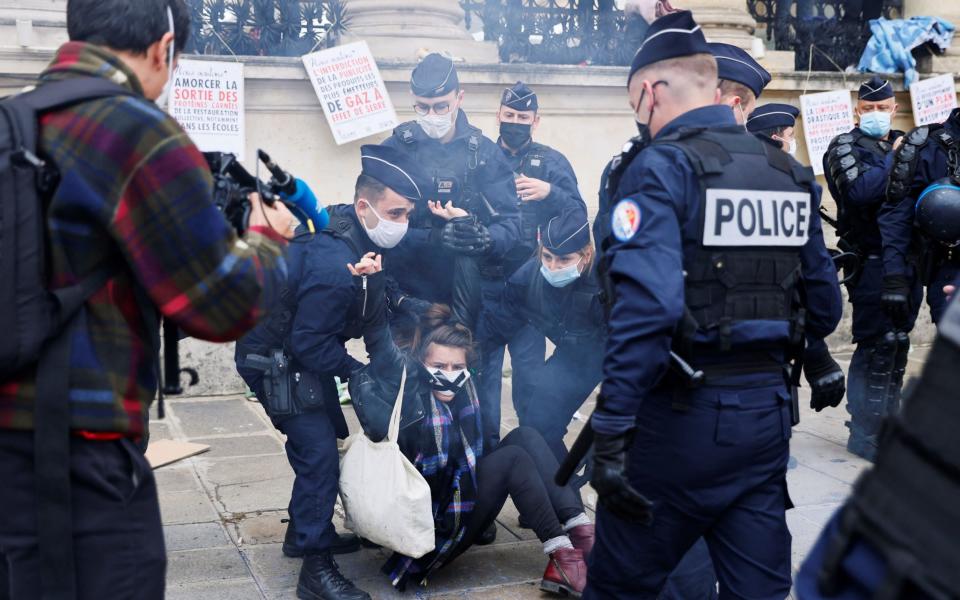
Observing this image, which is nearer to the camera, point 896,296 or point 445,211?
point 445,211

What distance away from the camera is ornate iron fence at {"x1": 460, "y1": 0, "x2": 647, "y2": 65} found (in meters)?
8.59

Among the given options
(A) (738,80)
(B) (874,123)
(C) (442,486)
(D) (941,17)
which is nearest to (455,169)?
(A) (738,80)

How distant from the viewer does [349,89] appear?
24.0ft

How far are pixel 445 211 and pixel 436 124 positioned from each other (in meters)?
0.64

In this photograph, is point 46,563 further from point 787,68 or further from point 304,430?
point 787,68

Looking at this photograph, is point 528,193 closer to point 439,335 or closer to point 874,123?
point 439,335

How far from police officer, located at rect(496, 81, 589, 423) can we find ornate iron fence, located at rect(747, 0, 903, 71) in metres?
5.16

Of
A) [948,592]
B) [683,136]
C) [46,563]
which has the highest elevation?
[683,136]

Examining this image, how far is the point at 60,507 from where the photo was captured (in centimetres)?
196

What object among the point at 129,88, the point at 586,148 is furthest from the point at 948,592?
the point at 586,148

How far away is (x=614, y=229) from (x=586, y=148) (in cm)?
556

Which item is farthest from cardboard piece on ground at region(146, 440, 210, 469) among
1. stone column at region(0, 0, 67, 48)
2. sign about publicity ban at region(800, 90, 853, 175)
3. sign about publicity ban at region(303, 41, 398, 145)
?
sign about publicity ban at region(800, 90, 853, 175)

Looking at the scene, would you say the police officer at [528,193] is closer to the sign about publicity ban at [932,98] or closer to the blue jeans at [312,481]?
the blue jeans at [312,481]

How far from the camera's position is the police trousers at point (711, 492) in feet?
8.82
